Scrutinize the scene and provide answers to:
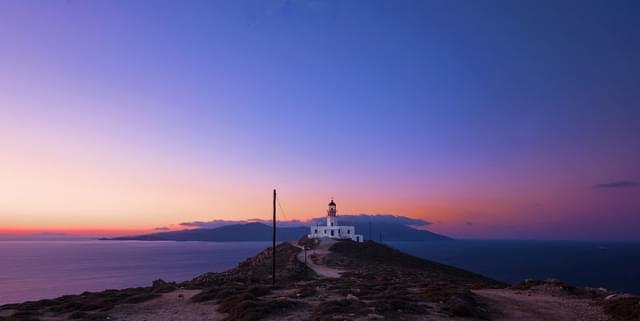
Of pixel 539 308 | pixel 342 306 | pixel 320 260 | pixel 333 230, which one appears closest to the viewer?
pixel 342 306

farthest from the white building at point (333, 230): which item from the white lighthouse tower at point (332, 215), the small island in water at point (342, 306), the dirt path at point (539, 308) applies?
the dirt path at point (539, 308)

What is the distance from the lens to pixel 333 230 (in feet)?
306

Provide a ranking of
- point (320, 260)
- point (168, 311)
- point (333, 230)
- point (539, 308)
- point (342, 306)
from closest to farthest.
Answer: point (342, 306), point (539, 308), point (168, 311), point (320, 260), point (333, 230)

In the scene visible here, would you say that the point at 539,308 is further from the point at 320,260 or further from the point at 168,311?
the point at 320,260

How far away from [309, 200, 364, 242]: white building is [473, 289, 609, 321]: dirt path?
67.6 meters

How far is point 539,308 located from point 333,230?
7342 centimetres

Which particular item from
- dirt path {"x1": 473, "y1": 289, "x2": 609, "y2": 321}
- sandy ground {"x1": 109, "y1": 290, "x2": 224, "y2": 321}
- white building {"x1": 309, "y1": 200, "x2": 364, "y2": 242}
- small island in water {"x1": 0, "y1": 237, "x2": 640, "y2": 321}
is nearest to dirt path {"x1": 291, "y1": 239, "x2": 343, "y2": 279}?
white building {"x1": 309, "y1": 200, "x2": 364, "y2": 242}

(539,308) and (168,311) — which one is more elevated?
(539,308)

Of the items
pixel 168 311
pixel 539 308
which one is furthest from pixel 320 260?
pixel 539 308

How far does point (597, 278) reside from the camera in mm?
92188

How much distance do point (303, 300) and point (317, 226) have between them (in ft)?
249

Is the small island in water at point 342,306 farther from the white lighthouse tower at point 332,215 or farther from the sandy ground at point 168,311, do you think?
the white lighthouse tower at point 332,215

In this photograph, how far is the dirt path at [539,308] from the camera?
18.5 m

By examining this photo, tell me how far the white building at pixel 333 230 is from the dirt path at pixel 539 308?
6758cm
